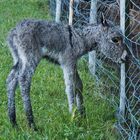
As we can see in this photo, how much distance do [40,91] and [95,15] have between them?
4.70ft

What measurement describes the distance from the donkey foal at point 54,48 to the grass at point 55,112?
182mm

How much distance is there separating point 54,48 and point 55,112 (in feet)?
2.63

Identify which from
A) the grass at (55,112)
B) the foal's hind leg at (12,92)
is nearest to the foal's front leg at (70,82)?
the grass at (55,112)

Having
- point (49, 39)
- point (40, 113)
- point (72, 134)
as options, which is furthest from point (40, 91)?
point (72, 134)

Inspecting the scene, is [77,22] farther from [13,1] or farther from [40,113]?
[13,1]

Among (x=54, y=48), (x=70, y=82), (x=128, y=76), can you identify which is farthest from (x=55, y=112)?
(x=128, y=76)

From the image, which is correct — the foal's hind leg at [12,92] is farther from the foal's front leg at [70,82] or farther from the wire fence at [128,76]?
the wire fence at [128,76]

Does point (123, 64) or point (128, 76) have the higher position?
point (123, 64)

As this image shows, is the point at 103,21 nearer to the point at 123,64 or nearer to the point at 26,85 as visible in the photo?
the point at 123,64

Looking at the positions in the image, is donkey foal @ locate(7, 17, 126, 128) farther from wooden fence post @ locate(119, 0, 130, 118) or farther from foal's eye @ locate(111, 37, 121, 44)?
wooden fence post @ locate(119, 0, 130, 118)

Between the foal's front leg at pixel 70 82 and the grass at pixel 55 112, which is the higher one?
the foal's front leg at pixel 70 82

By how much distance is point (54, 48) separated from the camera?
6.27 meters

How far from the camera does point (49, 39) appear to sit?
20.5 ft

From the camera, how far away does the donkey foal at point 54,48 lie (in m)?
6.07
